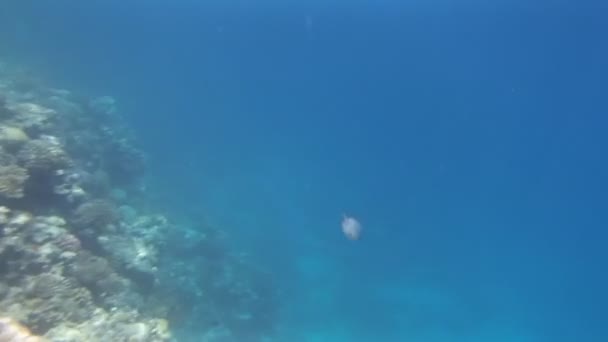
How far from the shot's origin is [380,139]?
128 ft

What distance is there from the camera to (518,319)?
3897 cm

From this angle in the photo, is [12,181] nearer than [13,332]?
No

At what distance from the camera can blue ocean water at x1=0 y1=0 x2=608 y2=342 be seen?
29.3 meters

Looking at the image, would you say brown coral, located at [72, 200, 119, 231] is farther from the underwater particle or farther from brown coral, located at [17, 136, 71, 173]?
the underwater particle

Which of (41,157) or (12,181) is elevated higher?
(41,157)

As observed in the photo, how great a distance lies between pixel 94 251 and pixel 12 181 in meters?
2.50

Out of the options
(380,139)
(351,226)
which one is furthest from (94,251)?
(380,139)

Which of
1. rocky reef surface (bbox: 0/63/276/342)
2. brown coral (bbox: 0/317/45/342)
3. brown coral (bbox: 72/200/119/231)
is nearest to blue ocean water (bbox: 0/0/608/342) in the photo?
rocky reef surface (bbox: 0/63/276/342)

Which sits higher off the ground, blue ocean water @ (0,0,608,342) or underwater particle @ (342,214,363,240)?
blue ocean water @ (0,0,608,342)

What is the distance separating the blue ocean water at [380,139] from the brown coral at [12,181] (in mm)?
14807

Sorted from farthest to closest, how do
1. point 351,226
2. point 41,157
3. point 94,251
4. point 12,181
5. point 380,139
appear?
1. point 380,139
2. point 351,226
3. point 94,251
4. point 41,157
5. point 12,181

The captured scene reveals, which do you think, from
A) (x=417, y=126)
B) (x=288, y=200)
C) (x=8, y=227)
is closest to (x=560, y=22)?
(x=417, y=126)

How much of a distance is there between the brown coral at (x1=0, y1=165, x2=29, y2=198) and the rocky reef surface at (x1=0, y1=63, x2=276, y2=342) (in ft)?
0.06

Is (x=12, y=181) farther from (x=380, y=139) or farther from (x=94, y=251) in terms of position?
(x=380, y=139)
